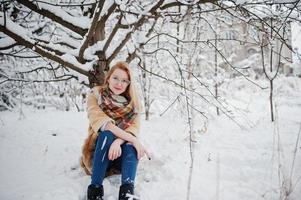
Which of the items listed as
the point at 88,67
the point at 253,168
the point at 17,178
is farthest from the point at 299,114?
the point at 17,178

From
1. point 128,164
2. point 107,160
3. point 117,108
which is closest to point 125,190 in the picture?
point 128,164

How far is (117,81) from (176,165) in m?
1.20

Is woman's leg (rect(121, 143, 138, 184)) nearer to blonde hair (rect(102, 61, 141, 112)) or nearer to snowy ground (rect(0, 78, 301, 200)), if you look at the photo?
snowy ground (rect(0, 78, 301, 200))

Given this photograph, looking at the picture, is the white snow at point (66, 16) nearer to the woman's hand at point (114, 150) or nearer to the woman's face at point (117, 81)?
the woman's face at point (117, 81)

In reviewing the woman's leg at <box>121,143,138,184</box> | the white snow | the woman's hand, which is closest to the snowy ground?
the woman's leg at <box>121,143,138,184</box>

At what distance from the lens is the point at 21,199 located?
93.4 inches

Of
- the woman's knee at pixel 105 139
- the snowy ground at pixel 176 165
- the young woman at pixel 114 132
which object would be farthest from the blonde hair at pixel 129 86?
the snowy ground at pixel 176 165

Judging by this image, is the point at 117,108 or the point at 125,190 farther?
the point at 117,108

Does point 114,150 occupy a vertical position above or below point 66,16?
below

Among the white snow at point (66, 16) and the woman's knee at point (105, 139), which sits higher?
the white snow at point (66, 16)

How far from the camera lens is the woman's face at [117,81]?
108 inches

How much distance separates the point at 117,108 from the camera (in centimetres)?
275

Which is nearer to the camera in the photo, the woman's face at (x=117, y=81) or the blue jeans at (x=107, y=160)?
the blue jeans at (x=107, y=160)

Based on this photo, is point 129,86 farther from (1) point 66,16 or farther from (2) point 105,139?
(1) point 66,16
